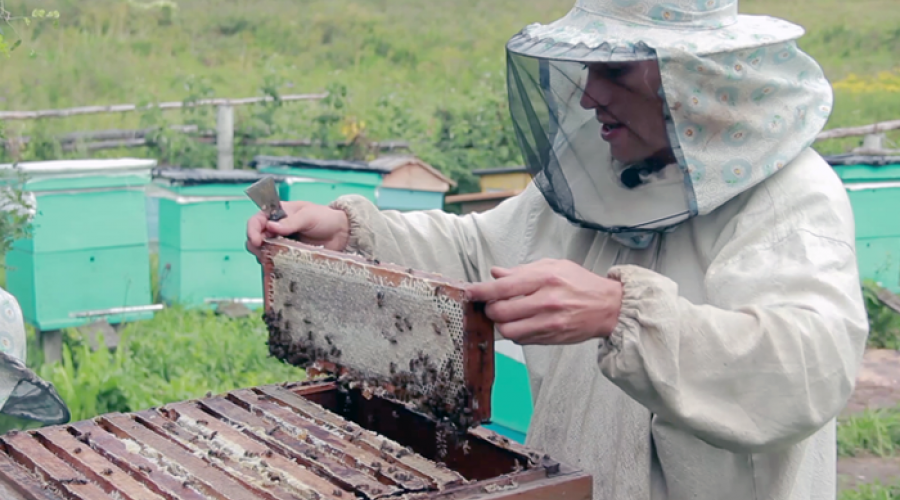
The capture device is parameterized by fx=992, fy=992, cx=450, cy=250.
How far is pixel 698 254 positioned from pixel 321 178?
182 inches

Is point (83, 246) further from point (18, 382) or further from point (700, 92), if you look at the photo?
point (700, 92)

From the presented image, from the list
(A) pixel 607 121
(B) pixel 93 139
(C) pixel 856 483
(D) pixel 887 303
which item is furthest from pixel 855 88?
(A) pixel 607 121

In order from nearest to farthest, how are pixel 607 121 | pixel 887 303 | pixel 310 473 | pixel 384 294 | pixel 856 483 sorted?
pixel 310 473, pixel 384 294, pixel 607 121, pixel 856 483, pixel 887 303

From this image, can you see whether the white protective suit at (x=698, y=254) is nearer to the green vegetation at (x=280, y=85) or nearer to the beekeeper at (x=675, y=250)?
the beekeeper at (x=675, y=250)

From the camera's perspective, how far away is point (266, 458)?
6.17 feet

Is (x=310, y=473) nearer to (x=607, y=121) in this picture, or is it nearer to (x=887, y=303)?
(x=607, y=121)

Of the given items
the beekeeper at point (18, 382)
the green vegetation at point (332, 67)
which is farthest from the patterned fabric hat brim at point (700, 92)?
the green vegetation at point (332, 67)

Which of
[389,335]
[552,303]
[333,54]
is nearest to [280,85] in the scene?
[333,54]

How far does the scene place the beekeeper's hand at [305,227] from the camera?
7.63 feet

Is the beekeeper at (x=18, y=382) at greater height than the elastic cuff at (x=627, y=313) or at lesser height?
lesser

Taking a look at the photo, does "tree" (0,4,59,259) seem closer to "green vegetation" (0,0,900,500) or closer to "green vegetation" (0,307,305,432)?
"green vegetation" (0,0,900,500)

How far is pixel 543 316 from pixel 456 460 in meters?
0.54

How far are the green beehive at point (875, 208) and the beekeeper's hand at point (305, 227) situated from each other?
540 cm

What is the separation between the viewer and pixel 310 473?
1801 mm
